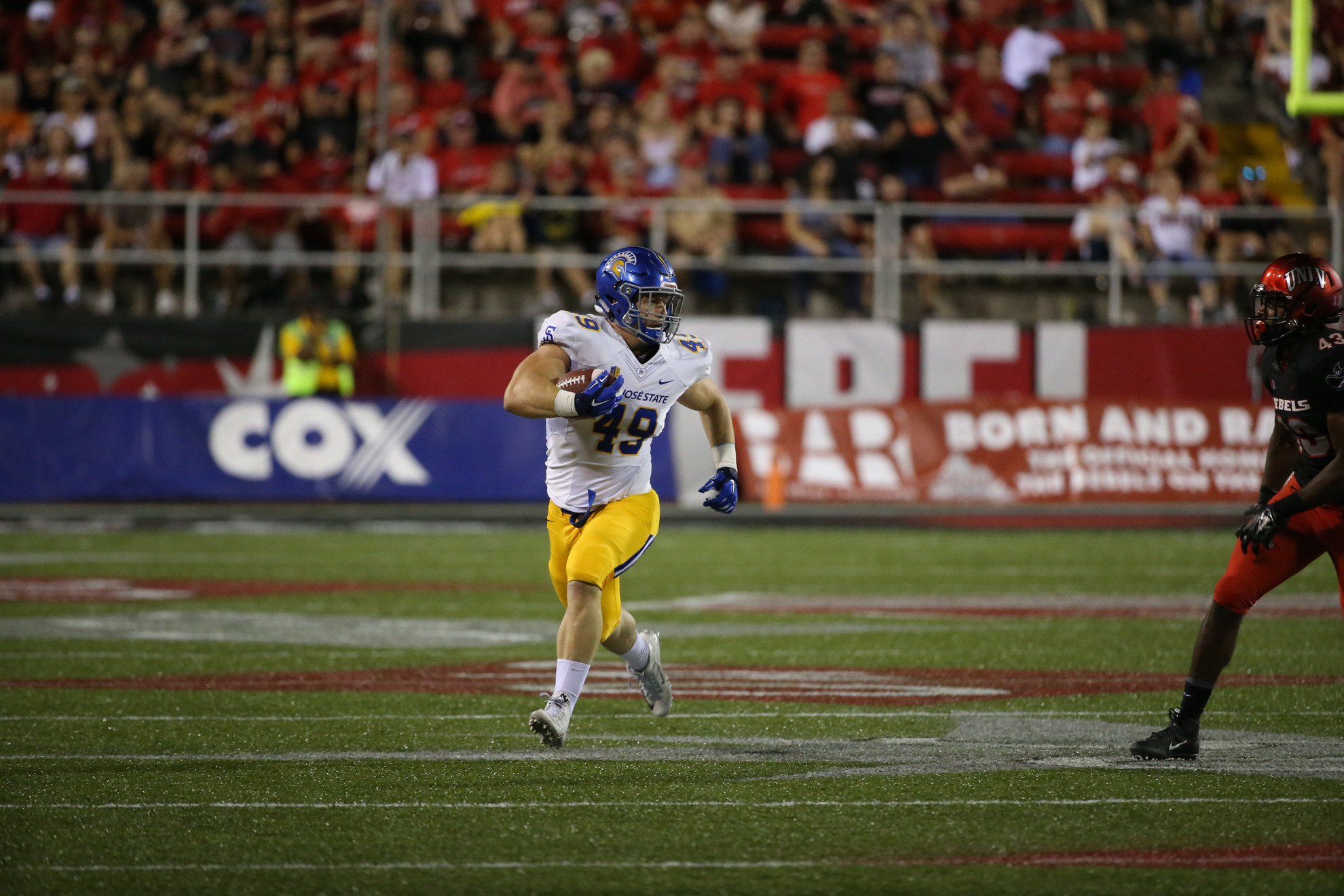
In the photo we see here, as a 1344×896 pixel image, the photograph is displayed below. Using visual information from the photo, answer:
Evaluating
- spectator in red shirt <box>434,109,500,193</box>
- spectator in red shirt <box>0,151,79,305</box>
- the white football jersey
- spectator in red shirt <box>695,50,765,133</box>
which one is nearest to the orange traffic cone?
spectator in red shirt <box>695,50,765,133</box>

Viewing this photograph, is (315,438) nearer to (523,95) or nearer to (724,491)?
(523,95)

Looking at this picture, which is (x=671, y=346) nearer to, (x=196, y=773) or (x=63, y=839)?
(x=196, y=773)

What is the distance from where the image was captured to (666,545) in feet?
49.0

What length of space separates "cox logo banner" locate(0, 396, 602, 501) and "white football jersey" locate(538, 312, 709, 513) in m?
10.3

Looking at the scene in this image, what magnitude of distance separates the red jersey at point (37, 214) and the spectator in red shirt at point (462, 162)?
3.68 meters

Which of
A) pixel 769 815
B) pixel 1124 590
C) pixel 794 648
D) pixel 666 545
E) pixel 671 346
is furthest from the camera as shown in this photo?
pixel 666 545

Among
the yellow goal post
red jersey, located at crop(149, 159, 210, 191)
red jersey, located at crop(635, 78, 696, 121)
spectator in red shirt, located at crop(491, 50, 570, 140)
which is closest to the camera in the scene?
the yellow goal post

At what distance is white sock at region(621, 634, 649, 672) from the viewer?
22.8 feet

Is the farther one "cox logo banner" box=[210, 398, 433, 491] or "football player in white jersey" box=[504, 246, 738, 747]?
"cox logo banner" box=[210, 398, 433, 491]

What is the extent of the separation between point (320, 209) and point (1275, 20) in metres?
10.6

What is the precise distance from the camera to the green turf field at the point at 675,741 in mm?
4785

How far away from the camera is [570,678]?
249 inches

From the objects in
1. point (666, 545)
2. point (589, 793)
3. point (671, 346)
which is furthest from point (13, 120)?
point (589, 793)

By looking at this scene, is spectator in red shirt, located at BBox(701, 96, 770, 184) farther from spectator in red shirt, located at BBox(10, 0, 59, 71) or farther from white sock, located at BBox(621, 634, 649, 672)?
white sock, located at BBox(621, 634, 649, 672)
